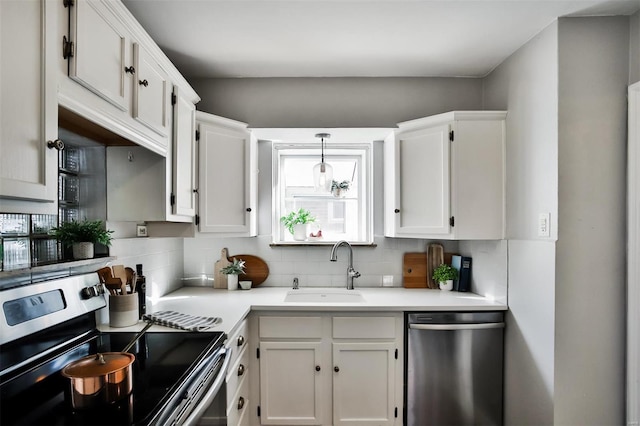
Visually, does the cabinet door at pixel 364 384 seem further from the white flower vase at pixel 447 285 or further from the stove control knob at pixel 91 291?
the stove control knob at pixel 91 291

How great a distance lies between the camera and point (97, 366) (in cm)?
101

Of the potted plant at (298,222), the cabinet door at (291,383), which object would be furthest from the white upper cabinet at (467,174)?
the cabinet door at (291,383)

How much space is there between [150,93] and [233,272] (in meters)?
1.43

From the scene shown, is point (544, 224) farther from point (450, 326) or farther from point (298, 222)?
point (298, 222)

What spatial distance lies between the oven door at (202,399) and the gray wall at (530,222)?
157 cm

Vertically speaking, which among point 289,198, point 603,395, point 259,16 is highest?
point 259,16

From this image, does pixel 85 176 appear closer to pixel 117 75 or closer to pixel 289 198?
pixel 117 75

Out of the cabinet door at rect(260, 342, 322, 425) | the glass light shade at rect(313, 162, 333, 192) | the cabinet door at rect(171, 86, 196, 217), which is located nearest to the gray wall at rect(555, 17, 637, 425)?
the cabinet door at rect(260, 342, 322, 425)

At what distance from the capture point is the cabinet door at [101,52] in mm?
1097

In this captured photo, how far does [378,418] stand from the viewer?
7.22 feet

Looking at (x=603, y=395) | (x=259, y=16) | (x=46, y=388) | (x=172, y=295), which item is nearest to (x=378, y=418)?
(x=603, y=395)

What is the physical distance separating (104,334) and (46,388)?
1.64 feet

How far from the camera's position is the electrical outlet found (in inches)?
72.7

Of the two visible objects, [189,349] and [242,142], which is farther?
[242,142]
